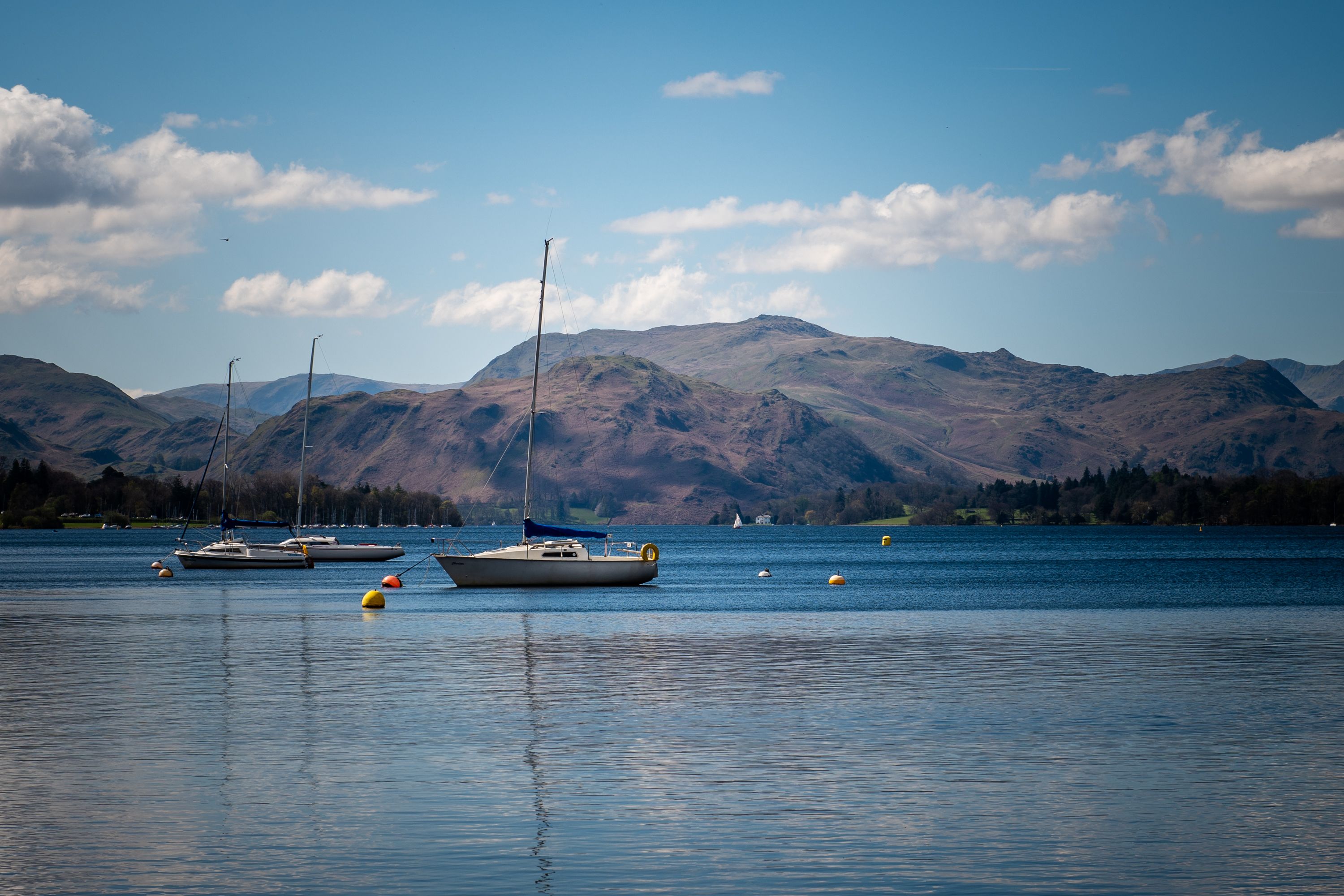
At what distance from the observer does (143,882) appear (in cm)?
1750

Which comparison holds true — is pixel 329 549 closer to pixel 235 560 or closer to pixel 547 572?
pixel 235 560

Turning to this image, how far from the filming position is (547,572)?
97.8 metres

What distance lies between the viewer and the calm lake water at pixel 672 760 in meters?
18.4

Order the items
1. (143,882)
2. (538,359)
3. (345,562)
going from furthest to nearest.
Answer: (345,562), (538,359), (143,882)

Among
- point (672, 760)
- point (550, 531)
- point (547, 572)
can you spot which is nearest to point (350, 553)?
point (550, 531)

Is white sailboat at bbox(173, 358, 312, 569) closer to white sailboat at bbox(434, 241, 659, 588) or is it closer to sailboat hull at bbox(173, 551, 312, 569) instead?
sailboat hull at bbox(173, 551, 312, 569)

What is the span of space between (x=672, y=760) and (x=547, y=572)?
71224mm

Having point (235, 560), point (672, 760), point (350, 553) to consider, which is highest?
point (672, 760)

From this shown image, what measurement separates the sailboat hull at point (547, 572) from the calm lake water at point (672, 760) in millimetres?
30944

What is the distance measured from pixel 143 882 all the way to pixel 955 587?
101m

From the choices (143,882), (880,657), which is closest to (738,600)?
(880,657)

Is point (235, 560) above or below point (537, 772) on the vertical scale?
below

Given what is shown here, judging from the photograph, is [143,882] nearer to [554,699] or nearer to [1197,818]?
→ [1197,818]

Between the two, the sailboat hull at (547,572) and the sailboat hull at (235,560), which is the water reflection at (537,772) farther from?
the sailboat hull at (235,560)
